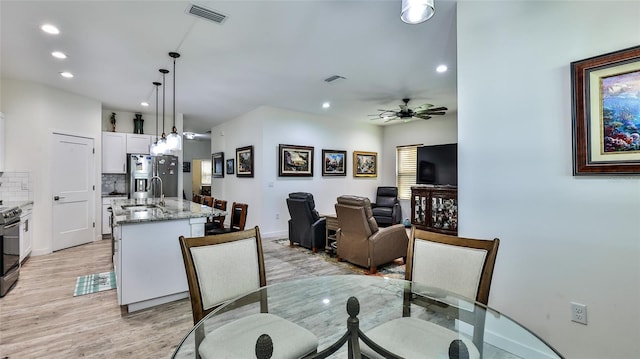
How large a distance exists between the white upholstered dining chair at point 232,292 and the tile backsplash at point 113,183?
5.85m

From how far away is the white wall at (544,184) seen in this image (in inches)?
63.7

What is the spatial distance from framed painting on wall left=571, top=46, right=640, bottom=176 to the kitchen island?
3066mm

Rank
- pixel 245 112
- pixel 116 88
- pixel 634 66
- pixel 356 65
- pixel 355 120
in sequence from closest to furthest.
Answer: pixel 634 66, pixel 356 65, pixel 116 88, pixel 245 112, pixel 355 120

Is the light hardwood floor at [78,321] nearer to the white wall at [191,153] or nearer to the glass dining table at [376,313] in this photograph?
the glass dining table at [376,313]

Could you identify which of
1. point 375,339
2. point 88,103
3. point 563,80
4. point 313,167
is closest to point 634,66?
point 563,80

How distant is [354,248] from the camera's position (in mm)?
3938

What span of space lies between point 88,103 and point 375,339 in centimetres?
625

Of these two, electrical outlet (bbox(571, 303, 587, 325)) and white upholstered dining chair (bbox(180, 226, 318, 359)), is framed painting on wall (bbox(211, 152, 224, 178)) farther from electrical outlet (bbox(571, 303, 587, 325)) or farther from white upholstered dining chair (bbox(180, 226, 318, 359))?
electrical outlet (bbox(571, 303, 587, 325))

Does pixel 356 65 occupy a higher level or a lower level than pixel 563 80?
higher

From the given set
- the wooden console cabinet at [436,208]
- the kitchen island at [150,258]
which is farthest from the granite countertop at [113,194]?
the wooden console cabinet at [436,208]

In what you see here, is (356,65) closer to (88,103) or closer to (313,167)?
(313,167)

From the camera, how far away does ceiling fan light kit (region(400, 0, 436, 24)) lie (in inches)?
54.6

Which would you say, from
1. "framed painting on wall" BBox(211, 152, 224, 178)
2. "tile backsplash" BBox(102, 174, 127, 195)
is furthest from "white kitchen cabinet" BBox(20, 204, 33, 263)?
"framed painting on wall" BBox(211, 152, 224, 178)

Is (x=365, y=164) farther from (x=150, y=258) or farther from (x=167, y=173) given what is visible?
(x=150, y=258)
